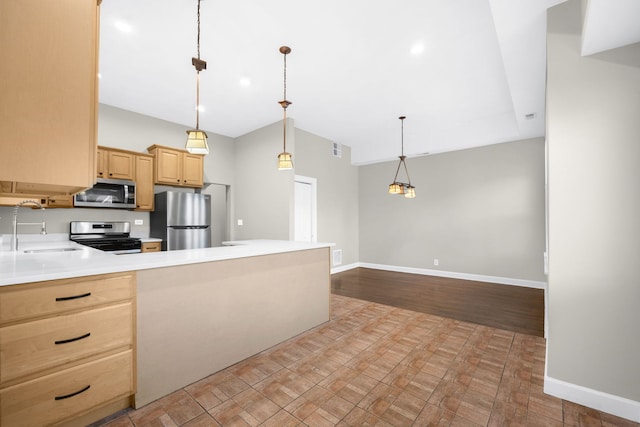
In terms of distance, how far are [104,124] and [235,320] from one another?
152 inches

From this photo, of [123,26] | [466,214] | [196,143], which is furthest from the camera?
[466,214]

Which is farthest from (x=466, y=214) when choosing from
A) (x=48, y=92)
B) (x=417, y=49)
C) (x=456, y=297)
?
(x=48, y=92)

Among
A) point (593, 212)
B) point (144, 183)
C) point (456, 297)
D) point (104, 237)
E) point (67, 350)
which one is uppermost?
point (144, 183)

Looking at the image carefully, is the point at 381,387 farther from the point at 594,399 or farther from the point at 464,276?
the point at 464,276

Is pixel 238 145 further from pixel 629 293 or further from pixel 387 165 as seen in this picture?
pixel 629 293

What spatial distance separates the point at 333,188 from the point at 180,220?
3283mm

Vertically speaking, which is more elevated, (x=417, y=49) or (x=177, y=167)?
(x=417, y=49)

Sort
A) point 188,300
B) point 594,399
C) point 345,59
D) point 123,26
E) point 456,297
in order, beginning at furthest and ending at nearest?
point 456,297
point 345,59
point 123,26
point 188,300
point 594,399

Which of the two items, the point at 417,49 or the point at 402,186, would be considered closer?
the point at 417,49

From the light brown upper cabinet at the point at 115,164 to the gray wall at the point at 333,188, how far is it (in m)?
2.70

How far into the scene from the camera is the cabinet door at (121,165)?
13.0ft

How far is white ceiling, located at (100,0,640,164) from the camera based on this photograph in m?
2.25

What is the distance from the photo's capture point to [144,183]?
4.31 metres

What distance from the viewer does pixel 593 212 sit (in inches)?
70.3
